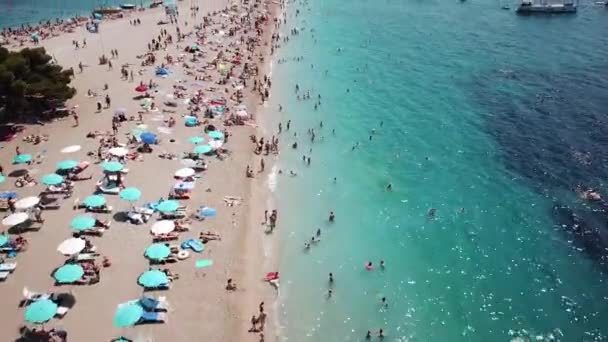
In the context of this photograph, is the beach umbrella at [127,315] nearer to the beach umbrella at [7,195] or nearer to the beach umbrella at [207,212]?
A: the beach umbrella at [207,212]

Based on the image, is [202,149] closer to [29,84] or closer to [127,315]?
[29,84]

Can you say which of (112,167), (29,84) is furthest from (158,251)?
(29,84)

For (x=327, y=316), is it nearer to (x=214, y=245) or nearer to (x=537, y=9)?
(x=214, y=245)

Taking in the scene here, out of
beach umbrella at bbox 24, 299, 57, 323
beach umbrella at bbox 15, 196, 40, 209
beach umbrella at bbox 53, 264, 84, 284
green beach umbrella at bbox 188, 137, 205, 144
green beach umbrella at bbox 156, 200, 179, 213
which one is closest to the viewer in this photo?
beach umbrella at bbox 24, 299, 57, 323

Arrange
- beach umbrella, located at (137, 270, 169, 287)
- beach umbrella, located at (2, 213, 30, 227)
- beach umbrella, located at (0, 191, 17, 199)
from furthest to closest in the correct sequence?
beach umbrella, located at (0, 191, 17, 199) < beach umbrella, located at (2, 213, 30, 227) < beach umbrella, located at (137, 270, 169, 287)

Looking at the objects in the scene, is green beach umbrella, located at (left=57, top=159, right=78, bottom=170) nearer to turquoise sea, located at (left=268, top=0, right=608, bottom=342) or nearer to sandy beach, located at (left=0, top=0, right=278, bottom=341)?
sandy beach, located at (left=0, top=0, right=278, bottom=341)

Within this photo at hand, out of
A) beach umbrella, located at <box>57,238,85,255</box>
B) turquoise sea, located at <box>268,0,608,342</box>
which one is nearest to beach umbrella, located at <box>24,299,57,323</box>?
beach umbrella, located at <box>57,238,85,255</box>

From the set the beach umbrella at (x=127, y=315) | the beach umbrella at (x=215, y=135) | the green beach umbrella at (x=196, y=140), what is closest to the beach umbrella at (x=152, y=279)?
the beach umbrella at (x=127, y=315)
